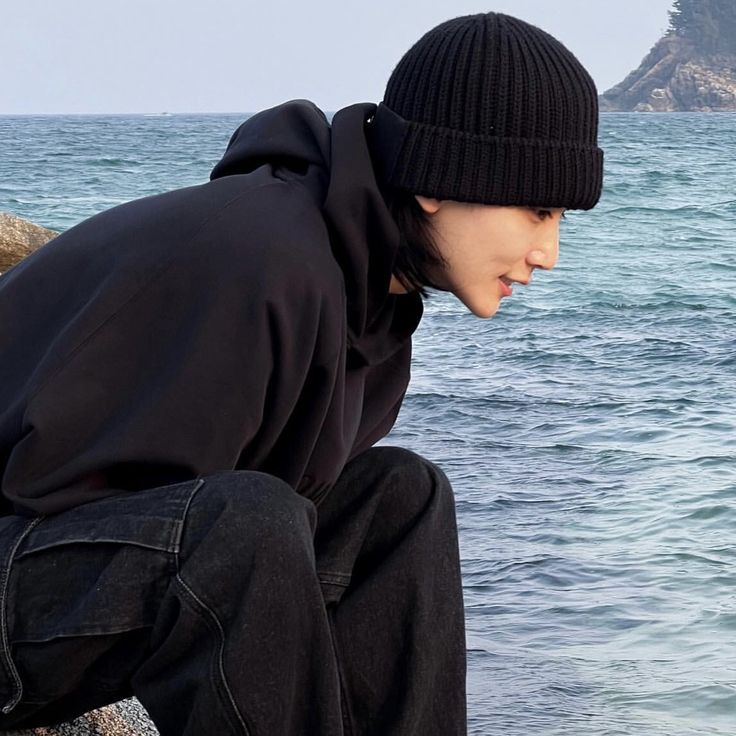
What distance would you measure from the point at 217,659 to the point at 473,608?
130 inches

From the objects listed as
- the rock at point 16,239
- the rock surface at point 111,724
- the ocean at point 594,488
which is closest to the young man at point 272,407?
the rock surface at point 111,724

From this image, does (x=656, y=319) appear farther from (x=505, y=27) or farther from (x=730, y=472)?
(x=505, y=27)

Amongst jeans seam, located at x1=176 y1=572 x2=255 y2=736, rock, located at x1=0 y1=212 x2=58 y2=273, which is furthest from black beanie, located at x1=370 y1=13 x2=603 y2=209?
rock, located at x1=0 y1=212 x2=58 y2=273

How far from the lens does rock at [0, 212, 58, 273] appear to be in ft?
26.5

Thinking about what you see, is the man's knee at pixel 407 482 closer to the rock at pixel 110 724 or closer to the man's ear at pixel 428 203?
the man's ear at pixel 428 203

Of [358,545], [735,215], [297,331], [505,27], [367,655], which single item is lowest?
[735,215]

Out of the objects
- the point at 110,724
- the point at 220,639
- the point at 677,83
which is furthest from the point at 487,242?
the point at 677,83

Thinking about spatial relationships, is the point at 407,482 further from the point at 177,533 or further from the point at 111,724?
the point at 111,724

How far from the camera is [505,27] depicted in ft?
6.94

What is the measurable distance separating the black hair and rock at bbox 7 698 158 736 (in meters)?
0.93

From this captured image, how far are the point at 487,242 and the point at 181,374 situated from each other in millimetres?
541

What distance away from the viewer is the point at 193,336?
73.5 inches

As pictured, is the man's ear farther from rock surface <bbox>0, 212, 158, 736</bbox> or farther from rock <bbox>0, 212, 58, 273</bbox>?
rock <bbox>0, 212, 58, 273</bbox>

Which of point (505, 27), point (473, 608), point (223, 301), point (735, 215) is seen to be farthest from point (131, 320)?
point (735, 215)
